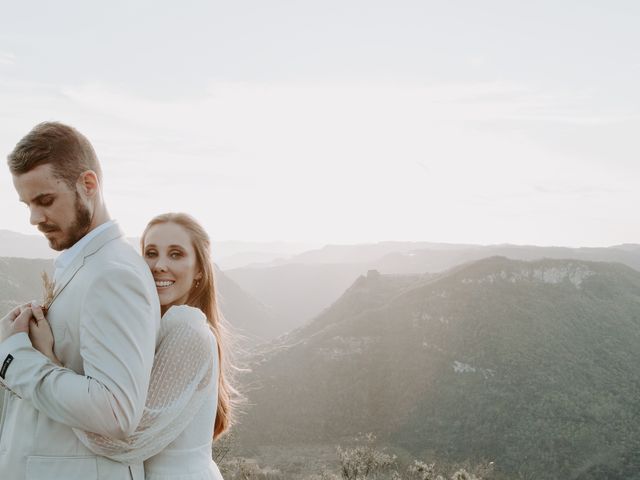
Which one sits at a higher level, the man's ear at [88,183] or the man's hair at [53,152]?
the man's hair at [53,152]

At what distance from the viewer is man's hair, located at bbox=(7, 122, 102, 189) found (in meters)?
2.32

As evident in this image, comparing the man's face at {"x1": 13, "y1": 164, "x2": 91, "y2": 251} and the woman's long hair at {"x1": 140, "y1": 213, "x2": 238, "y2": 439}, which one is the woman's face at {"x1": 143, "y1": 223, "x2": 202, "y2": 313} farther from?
the man's face at {"x1": 13, "y1": 164, "x2": 91, "y2": 251}

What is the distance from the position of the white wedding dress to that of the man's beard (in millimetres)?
641

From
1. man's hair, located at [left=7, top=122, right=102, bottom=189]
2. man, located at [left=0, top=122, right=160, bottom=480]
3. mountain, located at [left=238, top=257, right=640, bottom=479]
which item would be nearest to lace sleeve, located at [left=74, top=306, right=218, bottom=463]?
man, located at [left=0, top=122, right=160, bottom=480]

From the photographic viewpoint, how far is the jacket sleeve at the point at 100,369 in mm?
2115

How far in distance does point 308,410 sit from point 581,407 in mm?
19534

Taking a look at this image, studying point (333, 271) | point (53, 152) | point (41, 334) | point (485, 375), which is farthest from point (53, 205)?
point (333, 271)

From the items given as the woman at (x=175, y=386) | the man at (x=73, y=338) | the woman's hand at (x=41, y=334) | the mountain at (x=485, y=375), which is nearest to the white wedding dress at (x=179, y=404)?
the woman at (x=175, y=386)

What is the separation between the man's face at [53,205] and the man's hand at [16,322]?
34 centimetres

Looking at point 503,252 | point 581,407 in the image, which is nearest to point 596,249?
point 503,252

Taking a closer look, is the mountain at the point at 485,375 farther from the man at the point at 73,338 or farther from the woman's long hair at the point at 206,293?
the man at the point at 73,338

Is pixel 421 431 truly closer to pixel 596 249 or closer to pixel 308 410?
pixel 308 410

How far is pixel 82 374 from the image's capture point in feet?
7.75

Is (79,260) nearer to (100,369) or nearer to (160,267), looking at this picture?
(100,369)
